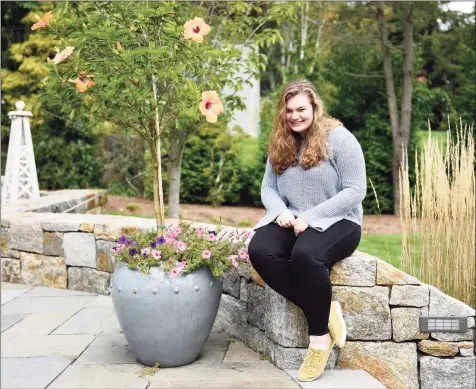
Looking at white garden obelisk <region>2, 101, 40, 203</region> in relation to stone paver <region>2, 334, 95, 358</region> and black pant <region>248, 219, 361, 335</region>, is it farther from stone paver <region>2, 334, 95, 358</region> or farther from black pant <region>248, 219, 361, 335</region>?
black pant <region>248, 219, 361, 335</region>

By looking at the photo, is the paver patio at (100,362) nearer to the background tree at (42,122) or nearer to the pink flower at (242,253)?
the pink flower at (242,253)

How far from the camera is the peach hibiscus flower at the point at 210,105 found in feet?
9.43

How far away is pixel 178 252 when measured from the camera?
9.19 ft

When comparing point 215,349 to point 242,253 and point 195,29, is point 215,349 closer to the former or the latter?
point 242,253

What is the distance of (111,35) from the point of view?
8.86 feet

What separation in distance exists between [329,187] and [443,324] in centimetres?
75

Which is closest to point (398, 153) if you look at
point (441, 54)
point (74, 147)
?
point (74, 147)

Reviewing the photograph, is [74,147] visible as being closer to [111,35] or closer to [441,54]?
[111,35]

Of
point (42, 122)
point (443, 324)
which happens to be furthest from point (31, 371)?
point (42, 122)

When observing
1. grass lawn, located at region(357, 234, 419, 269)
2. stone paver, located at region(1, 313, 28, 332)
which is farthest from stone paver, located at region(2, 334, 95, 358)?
grass lawn, located at region(357, 234, 419, 269)

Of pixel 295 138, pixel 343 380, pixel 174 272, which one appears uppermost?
pixel 295 138

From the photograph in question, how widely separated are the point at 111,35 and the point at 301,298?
1322 mm

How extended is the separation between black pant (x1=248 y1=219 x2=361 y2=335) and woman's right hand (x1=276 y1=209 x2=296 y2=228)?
0.12 ft

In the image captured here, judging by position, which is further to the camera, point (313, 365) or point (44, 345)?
point (44, 345)
